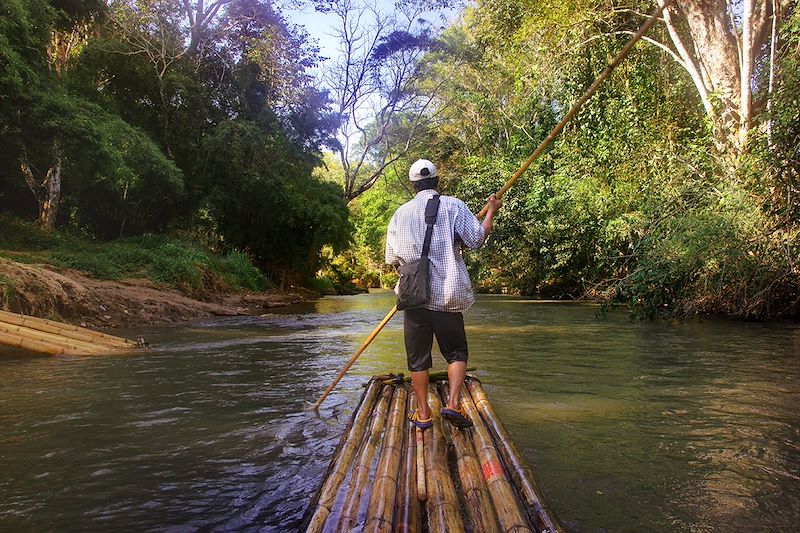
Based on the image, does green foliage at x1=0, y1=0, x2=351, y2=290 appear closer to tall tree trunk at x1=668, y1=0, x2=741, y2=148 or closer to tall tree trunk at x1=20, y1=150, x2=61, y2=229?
tall tree trunk at x1=20, y1=150, x2=61, y2=229

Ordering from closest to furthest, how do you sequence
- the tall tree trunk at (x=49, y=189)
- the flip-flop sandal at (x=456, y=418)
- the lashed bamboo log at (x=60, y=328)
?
the flip-flop sandal at (x=456, y=418), the lashed bamboo log at (x=60, y=328), the tall tree trunk at (x=49, y=189)

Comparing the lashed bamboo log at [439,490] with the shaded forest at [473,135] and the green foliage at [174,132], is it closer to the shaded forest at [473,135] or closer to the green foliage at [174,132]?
the shaded forest at [473,135]

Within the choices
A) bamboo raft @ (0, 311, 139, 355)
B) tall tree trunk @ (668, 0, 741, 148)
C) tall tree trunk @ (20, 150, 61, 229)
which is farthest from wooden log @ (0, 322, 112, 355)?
tall tree trunk @ (668, 0, 741, 148)

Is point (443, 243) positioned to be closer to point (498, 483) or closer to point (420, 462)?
point (420, 462)

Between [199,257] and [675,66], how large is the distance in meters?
13.0

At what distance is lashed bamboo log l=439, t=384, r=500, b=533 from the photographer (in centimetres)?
212

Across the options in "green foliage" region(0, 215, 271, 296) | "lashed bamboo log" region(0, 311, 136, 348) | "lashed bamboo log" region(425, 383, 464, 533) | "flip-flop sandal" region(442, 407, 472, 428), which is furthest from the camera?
"green foliage" region(0, 215, 271, 296)

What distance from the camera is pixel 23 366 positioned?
6.41 metres

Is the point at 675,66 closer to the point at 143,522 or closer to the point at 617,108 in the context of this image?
the point at 617,108

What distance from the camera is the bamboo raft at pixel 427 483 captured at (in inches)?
83.4

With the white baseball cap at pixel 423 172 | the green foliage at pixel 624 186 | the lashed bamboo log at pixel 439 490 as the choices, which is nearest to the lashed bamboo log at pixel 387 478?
the lashed bamboo log at pixel 439 490

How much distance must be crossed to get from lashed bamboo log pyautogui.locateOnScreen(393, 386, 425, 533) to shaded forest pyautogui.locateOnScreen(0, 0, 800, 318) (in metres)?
6.07

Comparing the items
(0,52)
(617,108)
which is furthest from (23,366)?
(617,108)

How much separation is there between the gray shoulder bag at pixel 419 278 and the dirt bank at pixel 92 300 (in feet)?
22.4
